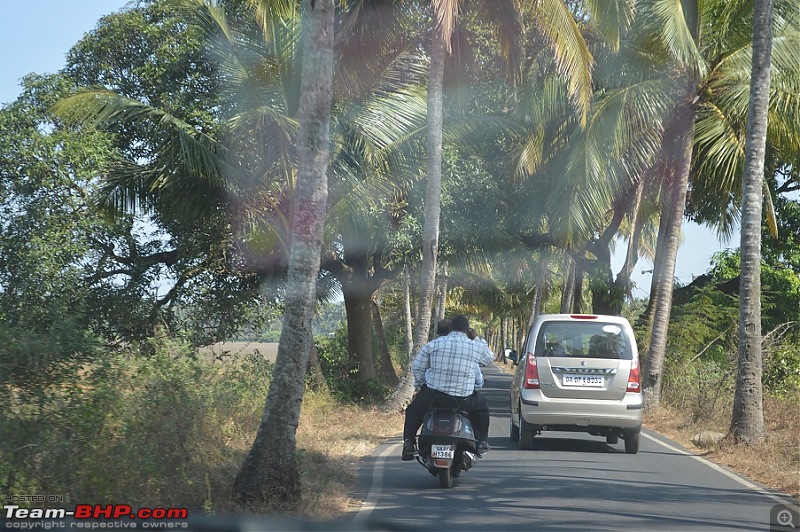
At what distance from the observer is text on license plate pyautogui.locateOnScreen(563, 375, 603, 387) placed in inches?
527

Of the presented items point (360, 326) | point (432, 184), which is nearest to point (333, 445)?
point (432, 184)

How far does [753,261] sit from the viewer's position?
1431 centimetres

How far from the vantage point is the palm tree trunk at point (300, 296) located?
342 inches

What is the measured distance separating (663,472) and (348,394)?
13.1 m

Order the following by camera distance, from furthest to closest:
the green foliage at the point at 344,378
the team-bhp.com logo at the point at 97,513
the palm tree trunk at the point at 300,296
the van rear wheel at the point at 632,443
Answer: the green foliage at the point at 344,378
the van rear wheel at the point at 632,443
the palm tree trunk at the point at 300,296
the team-bhp.com logo at the point at 97,513

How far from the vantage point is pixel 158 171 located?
63.4ft

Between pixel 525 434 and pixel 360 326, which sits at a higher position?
pixel 360 326

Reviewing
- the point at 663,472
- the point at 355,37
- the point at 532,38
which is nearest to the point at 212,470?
the point at 663,472

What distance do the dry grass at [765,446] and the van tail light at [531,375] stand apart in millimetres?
2737

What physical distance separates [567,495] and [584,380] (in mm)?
3640

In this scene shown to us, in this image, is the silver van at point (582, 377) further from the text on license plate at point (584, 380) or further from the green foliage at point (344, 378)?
the green foliage at point (344, 378)

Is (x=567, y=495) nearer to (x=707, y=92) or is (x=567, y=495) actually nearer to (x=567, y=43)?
(x=567, y=43)

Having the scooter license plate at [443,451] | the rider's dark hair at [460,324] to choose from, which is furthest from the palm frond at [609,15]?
the scooter license plate at [443,451]

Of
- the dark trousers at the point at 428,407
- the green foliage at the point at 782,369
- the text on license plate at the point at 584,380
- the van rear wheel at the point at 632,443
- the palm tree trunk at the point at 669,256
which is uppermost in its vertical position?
the palm tree trunk at the point at 669,256
